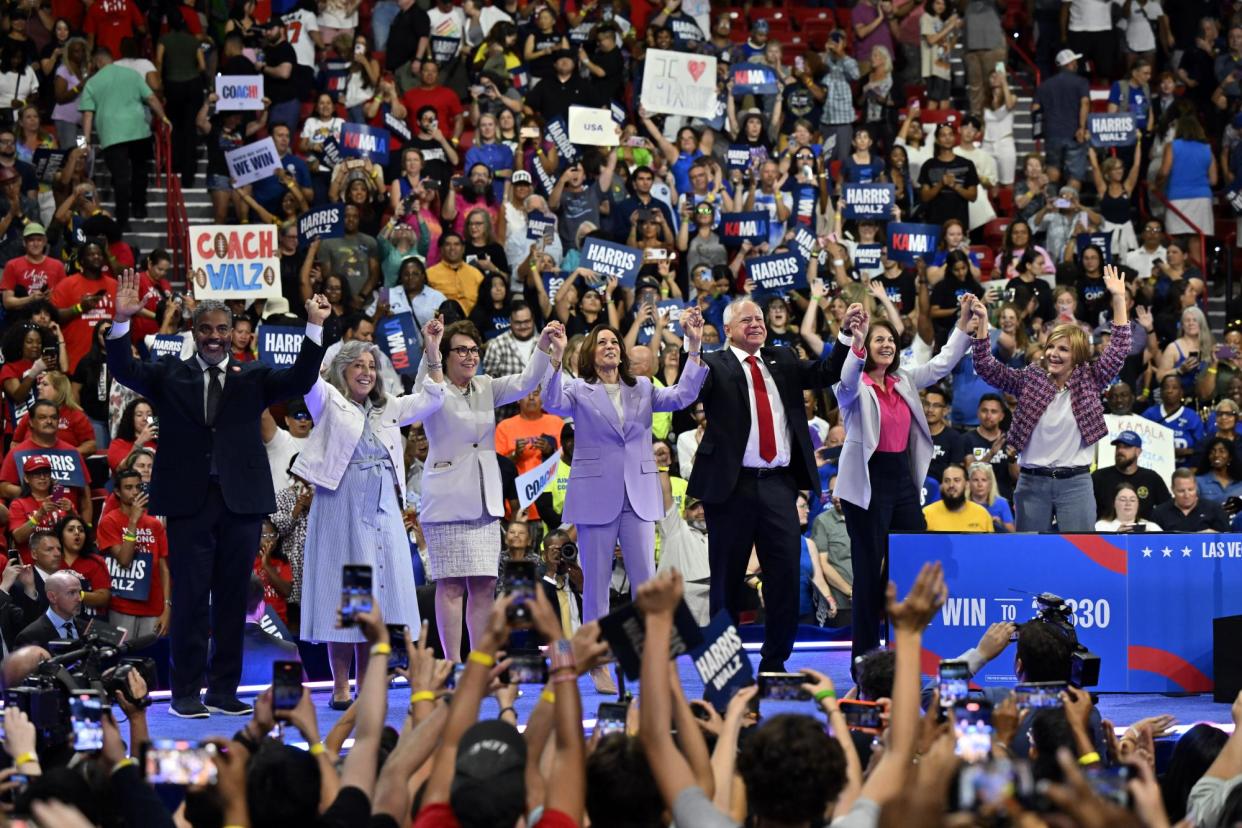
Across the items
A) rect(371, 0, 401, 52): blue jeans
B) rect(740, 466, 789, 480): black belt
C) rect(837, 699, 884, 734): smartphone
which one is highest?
rect(371, 0, 401, 52): blue jeans

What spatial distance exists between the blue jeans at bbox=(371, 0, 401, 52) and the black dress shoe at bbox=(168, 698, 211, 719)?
10.0 meters

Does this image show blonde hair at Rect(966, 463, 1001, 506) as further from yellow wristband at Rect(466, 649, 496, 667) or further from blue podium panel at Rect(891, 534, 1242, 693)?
yellow wristband at Rect(466, 649, 496, 667)

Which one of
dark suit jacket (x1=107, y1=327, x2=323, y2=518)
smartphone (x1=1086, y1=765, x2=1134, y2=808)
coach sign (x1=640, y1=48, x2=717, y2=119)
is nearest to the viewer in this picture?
smartphone (x1=1086, y1=765, x2=1134, y2=808)

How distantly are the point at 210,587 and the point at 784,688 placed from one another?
3946mm

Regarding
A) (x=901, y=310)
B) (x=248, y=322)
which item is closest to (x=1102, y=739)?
(x=248, y=322)

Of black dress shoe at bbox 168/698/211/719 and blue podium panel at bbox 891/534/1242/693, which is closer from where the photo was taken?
black dress shoe at bbox 168/698/211/719

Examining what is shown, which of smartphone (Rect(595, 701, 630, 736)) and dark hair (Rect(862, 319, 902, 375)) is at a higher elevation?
dark hair (Rect(862, 319, 902, 375))

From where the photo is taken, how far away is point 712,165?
15.5 meters

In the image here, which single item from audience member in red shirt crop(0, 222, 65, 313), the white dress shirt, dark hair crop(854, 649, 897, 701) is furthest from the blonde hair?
audience member in red shirt crop(0, 222, 65, 313)

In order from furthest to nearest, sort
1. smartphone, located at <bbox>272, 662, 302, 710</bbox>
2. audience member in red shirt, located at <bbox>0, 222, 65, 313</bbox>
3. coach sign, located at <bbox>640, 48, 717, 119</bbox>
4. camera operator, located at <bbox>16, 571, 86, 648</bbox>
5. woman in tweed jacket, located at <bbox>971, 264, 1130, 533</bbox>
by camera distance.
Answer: coach sign, located at <bbox>640, 48, 717, 119</bbox> → audience member in red shirt, located at <bbox>0, 222, 65, 313</bbox> → woman in tweed jacket, located at <bbox>971, 264, 1130, 533</bbox> → camera operator, located at <bbox>16, 571, 86, 648</bbox> → smartphone, located at <bbox>272, 662, 302, 710</bbox>

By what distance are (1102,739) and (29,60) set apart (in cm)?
1259

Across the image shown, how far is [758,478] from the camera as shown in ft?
27.8

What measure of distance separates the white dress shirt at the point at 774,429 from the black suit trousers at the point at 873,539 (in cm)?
42

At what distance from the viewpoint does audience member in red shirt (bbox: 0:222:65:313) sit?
12938mm
